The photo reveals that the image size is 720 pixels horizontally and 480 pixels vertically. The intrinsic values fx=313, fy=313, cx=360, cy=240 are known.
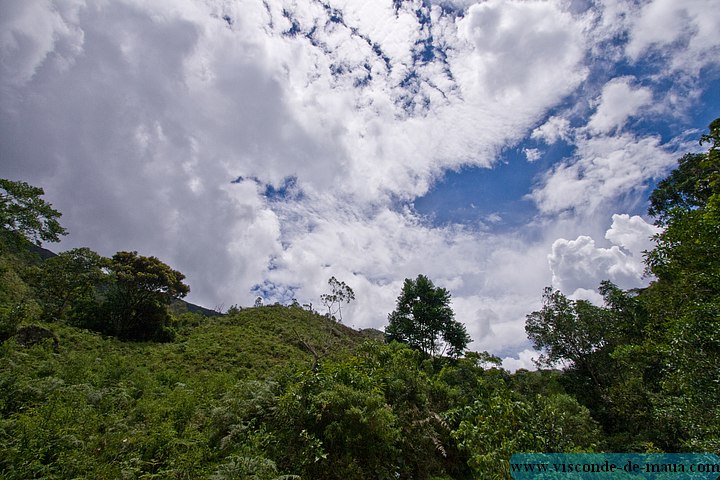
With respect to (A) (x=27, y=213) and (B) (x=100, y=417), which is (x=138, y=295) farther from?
(B) (x=100, y=417)

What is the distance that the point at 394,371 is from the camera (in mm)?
11867

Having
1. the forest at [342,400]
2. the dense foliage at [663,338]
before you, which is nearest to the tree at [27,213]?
the forest at [342,400]

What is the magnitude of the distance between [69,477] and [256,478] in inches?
129

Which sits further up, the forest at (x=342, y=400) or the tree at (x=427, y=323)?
the tree at (x=427, y=323)

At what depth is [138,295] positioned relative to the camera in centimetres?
2561

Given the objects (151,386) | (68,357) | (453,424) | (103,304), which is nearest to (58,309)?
(103,304)

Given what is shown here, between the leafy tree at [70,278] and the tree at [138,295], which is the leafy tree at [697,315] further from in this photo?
the leafy tree at [70,278]

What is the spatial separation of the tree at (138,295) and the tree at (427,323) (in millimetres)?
20972

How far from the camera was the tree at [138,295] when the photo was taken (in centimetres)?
2445

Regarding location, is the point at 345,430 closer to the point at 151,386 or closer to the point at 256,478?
the point at 256,478

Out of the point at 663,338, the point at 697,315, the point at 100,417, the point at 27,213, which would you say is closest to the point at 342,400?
the point at 100,417

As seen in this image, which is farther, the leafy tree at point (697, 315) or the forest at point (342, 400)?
the leafy tree at point (697, 315)

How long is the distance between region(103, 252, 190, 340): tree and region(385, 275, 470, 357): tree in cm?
2097

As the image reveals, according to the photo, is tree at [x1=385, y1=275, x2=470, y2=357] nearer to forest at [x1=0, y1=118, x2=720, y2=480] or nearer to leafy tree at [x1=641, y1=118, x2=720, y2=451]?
forest at [x1=0, y1=118, x2=720, y2=480]
